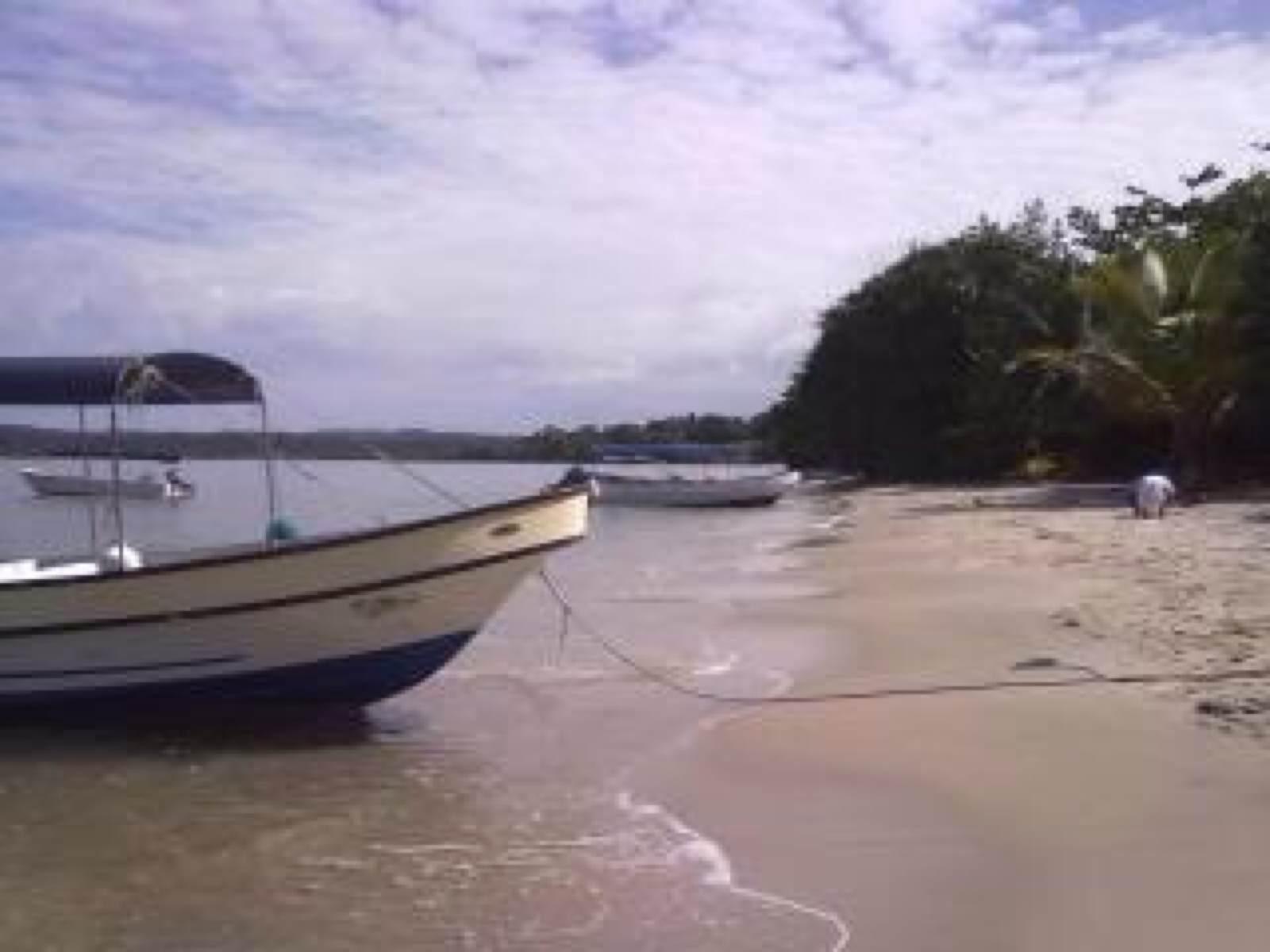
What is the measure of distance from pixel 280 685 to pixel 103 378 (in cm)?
253

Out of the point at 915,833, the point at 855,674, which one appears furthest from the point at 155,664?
the point at 915,833

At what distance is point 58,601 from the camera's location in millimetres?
11719

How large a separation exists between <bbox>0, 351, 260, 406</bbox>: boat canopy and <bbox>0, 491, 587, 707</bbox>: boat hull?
1611 mm

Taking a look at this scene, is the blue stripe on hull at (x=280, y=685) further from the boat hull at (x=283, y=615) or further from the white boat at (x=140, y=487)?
the white boat at (x=140, y=487)

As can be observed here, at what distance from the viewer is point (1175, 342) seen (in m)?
31.1

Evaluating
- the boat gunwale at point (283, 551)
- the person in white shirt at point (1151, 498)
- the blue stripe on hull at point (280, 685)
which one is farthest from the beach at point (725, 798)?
the person in white shirt at point (1151, 498)

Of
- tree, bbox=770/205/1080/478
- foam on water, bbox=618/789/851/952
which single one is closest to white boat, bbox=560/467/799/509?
tree, bbox=770/205/1080/478

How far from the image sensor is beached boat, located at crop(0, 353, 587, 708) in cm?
1155

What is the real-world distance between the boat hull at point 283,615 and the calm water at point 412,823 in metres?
0.38

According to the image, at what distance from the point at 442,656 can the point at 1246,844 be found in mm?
6433

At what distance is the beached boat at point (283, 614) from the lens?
1155 cm

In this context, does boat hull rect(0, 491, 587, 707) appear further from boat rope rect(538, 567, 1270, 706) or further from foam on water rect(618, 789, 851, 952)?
foam on water rect(618, 789, 851, 952)

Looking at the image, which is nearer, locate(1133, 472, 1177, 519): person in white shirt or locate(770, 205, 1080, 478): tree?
locate(1133, 472, 1177, 519): person in white shirt

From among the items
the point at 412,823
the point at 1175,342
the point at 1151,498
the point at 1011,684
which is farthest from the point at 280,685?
the point at 1175,342
